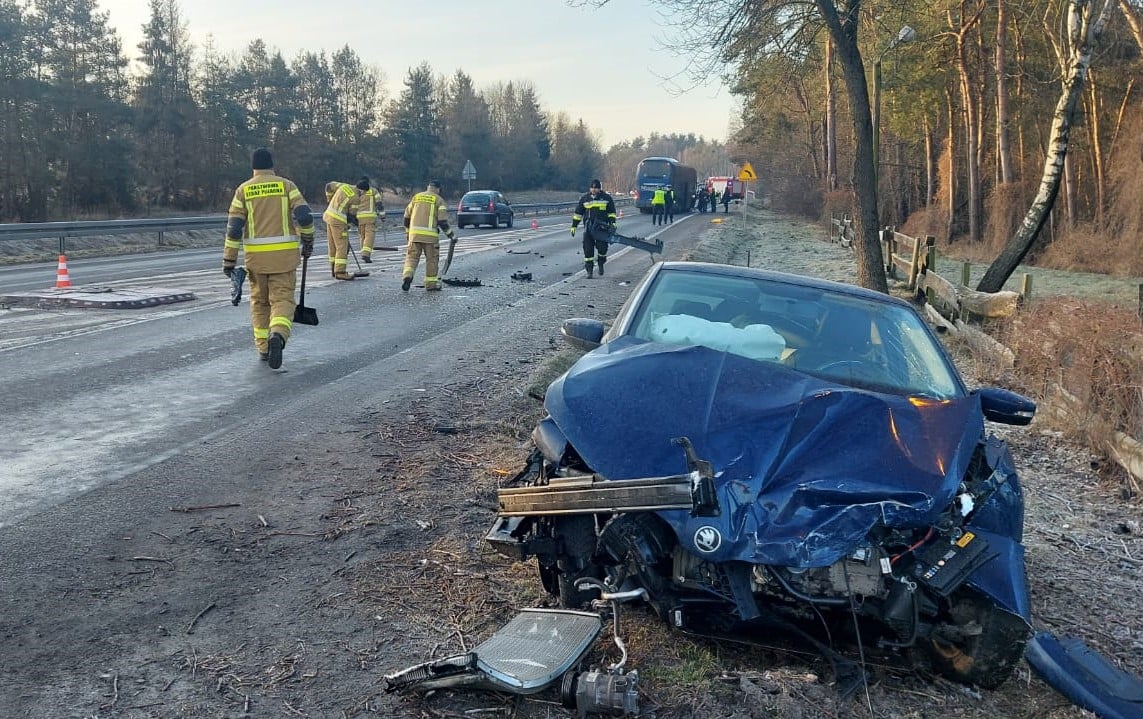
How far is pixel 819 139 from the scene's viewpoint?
58031 mm

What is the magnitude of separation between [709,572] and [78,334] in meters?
9.40

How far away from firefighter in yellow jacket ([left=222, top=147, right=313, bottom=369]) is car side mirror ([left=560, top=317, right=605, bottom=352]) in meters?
4.76

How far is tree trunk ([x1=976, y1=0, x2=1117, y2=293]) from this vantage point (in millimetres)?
15180

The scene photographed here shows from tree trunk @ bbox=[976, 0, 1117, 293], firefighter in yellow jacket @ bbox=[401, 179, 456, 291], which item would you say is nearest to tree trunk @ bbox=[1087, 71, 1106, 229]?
tree trunk @ bbox=[976, 0, 1117, 293]

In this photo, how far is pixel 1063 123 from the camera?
16.1 m

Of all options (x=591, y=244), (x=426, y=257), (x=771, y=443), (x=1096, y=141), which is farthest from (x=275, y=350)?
(x=1096, y=141)

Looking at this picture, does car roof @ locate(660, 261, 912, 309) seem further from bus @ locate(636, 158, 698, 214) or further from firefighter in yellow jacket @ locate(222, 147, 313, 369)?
bus @ locate(636, 158, 698, 214)

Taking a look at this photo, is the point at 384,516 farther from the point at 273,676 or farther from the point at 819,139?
the point at 819,139

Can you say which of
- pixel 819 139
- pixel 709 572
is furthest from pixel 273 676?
pixel 819 139

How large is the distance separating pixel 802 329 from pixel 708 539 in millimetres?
2020

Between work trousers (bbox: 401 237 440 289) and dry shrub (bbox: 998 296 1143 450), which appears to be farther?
work trousers (bbox: 401 237 440 289)

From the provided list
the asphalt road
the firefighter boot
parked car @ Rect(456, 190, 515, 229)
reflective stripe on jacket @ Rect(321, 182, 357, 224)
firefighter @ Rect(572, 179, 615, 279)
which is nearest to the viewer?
the asphalt road

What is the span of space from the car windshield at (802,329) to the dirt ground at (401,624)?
129 cm

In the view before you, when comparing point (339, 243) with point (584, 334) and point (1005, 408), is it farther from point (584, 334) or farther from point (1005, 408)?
point (1005, 408)
